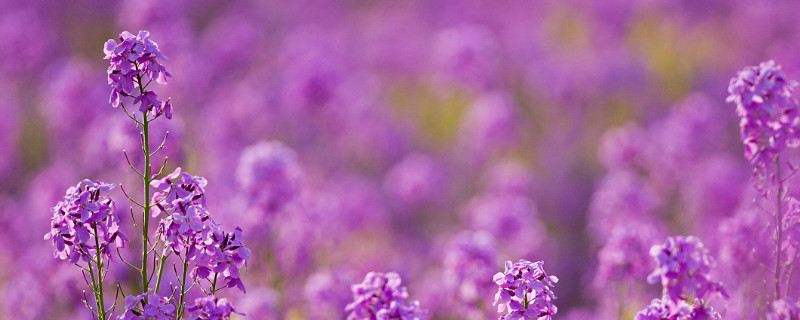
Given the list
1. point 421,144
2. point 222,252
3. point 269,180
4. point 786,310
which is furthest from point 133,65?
point 421,144

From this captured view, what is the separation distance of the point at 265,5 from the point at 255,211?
1854cm

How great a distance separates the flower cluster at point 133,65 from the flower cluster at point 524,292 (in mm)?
2111

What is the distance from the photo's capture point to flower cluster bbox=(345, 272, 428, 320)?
5.18 metres

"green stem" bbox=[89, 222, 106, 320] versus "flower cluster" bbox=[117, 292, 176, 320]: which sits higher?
"green stem" bbox=[89, 222, 106, 320]

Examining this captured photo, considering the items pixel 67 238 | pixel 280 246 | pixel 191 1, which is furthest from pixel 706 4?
pixel 67 238

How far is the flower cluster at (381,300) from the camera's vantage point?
5.18 m

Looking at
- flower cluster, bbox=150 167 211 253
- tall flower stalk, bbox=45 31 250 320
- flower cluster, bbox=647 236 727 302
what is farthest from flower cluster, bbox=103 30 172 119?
flower cluster, bbox=647 236 727 302

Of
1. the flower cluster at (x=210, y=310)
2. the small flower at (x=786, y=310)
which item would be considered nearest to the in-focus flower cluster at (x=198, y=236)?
the flower cluster at (x=210, y=310)

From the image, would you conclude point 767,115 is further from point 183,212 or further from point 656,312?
point 183,212

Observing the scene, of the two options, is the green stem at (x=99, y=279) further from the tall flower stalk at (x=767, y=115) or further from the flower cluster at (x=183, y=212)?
the tall flower stalk at (x=767, y=115)

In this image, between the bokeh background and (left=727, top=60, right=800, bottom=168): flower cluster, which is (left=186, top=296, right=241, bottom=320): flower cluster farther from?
(left=727, top=60, right=800, bottom=168): flower cluster

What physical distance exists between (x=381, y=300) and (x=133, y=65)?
1.93 metres

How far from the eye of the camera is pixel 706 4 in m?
23.6

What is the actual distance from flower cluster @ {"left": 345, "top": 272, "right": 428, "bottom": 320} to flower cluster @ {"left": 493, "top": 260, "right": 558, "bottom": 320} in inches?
19.4
